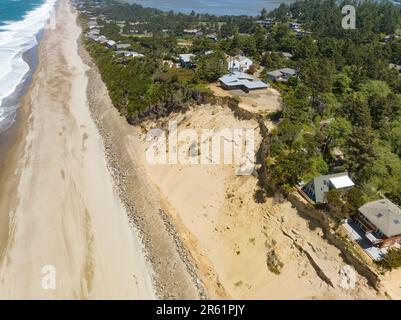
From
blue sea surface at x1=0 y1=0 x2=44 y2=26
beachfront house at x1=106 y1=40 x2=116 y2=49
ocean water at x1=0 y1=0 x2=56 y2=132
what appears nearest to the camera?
ocean water at x1=0 y1=0 x2=56 y2=132

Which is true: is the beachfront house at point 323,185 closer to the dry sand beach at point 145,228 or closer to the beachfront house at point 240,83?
the dry sand beach at point 145,228

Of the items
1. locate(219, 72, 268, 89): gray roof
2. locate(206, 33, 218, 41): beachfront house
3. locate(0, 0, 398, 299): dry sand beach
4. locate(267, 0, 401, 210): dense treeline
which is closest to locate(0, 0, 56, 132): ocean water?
locate(0, 0, 398, 299): dry sand beach

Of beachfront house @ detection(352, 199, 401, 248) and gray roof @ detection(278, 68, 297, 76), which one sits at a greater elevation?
beachfront house @ detection(352, 199, 401, 248)

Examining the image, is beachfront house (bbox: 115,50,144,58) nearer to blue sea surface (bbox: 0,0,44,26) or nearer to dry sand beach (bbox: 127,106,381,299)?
dry sand beach (bbox: 127,106,381,299)

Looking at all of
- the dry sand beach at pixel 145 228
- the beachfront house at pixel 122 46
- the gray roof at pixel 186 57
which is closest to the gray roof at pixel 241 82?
the dry sand beach at pixel 145 228
